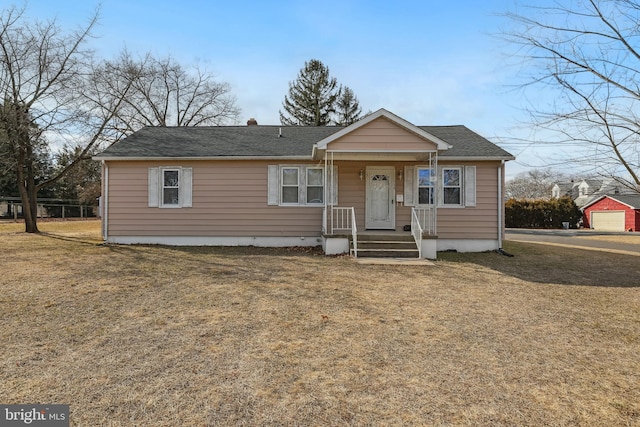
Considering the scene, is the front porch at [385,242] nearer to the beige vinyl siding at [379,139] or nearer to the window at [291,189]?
the window at [291,189]

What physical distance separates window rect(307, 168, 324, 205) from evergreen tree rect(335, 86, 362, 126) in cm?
2530

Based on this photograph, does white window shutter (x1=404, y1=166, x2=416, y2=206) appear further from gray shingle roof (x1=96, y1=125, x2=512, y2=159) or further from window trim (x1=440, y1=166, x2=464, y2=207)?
gray shingle roof (x1=96, y1=125, x2=512, y2=159)

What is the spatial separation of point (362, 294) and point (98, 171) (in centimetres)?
3799

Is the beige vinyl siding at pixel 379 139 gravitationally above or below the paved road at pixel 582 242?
above

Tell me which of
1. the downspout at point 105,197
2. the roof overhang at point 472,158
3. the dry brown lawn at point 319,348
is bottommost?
the dry brown lawn at point 319,348

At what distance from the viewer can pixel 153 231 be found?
12.0 metres

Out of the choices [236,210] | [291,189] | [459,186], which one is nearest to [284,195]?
[291,189]

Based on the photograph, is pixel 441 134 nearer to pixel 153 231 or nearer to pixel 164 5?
pixel 164 5

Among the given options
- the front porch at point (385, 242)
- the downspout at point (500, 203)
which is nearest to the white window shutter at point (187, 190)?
the front porch at point (385, 242)

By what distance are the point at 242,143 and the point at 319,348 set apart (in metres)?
10.1

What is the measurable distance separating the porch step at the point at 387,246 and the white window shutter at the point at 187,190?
556cm

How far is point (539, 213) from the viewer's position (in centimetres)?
3128

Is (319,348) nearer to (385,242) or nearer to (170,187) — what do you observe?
(385,242)

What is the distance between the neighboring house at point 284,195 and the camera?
11469 mm
